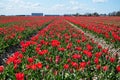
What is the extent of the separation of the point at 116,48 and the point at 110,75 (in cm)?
880

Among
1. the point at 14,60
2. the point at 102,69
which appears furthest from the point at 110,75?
the point at 14,60

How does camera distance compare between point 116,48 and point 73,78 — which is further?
point 116,48

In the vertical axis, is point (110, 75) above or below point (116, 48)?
above

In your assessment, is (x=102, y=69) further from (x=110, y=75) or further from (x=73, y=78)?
(x=73, y=78)

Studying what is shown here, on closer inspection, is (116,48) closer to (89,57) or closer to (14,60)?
(89,57)

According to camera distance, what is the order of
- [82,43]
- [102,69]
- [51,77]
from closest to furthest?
[51,77], [102,69], [82,43]

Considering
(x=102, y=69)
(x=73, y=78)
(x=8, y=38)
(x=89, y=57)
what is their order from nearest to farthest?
(x=73, y=78)
(x=102, y=69)
(x=89, y=57)
(x=8, y=38)

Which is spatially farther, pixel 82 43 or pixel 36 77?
pixel 82 43

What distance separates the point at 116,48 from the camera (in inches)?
598

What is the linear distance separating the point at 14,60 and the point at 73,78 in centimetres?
144

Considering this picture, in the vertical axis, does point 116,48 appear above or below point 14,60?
below

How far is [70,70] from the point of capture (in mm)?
6504

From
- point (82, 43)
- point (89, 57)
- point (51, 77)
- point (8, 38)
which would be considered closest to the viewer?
point (51, 77)

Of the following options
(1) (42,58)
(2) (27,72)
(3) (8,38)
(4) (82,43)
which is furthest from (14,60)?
(3) (8,38)
